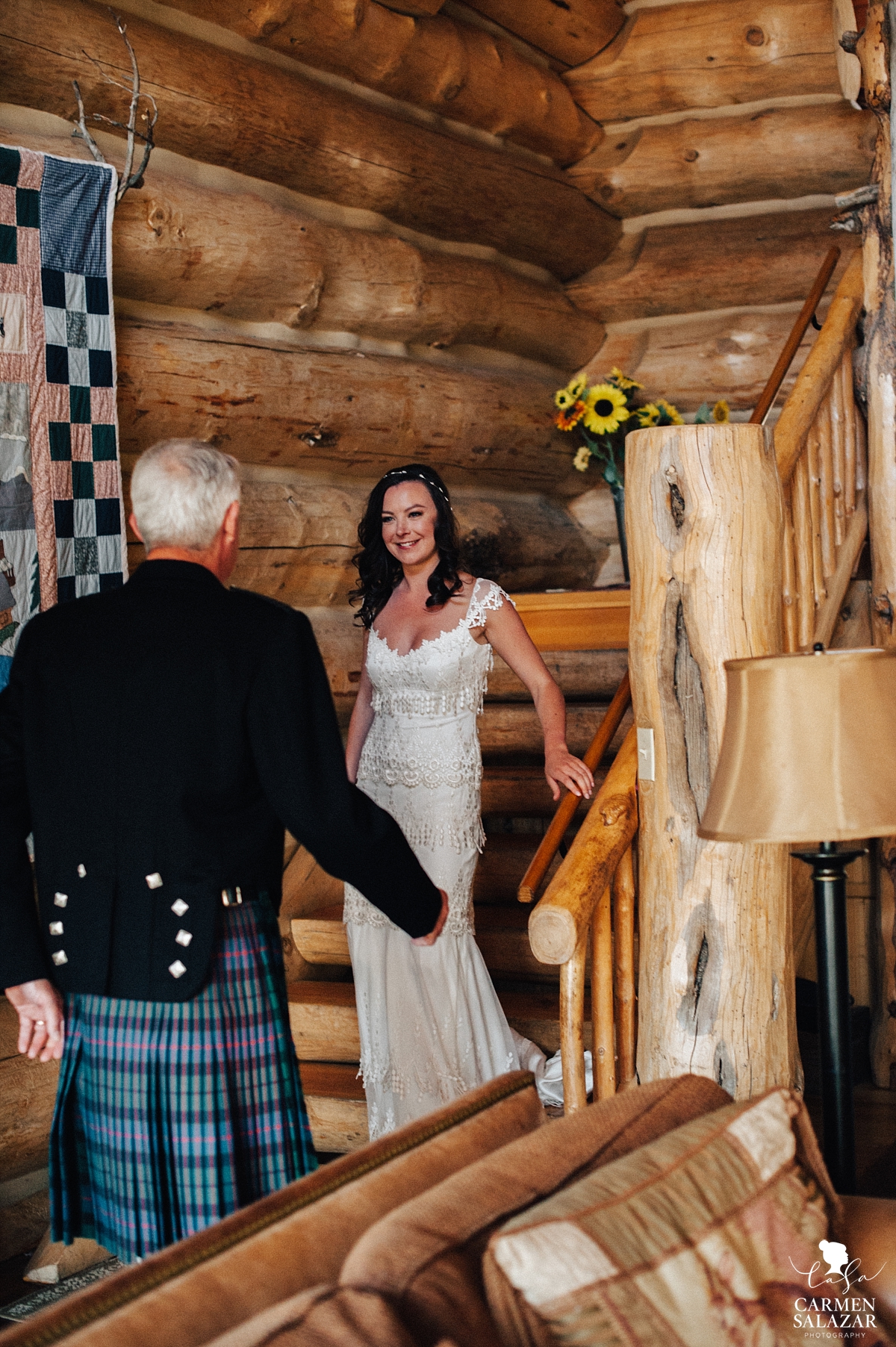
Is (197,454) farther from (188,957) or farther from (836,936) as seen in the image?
(836,936)

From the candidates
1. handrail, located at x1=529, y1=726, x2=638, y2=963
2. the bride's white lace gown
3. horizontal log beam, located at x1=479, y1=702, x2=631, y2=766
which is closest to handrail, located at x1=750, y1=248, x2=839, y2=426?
horizontal log beam, located at x1=479, y1=702, x2=631, y2=766

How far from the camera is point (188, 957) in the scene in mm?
2008

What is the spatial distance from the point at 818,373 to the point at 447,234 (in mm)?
1920

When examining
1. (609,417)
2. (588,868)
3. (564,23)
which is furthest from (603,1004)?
(564,23)

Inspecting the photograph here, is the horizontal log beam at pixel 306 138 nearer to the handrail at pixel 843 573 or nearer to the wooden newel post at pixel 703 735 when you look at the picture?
the wooden newel post at pixel 703 735

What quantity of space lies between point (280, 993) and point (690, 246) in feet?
16.3

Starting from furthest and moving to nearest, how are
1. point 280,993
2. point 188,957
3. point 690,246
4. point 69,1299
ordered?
1. point 690,246
2. point 280,993
3. point 188,957
4. point 69,1299

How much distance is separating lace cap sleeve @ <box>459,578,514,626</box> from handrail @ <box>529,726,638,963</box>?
49cm

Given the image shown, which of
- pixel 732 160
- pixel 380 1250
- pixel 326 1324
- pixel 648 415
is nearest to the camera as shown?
pixel 326 1324

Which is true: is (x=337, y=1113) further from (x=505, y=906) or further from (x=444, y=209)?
(x=444, y=209)

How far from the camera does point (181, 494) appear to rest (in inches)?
81.0

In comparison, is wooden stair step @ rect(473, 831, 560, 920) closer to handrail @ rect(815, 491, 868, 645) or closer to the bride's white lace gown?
the bride's white lace gown

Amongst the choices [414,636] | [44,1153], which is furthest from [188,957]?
[44,1153]

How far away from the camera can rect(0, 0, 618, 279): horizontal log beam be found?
3.47 m
